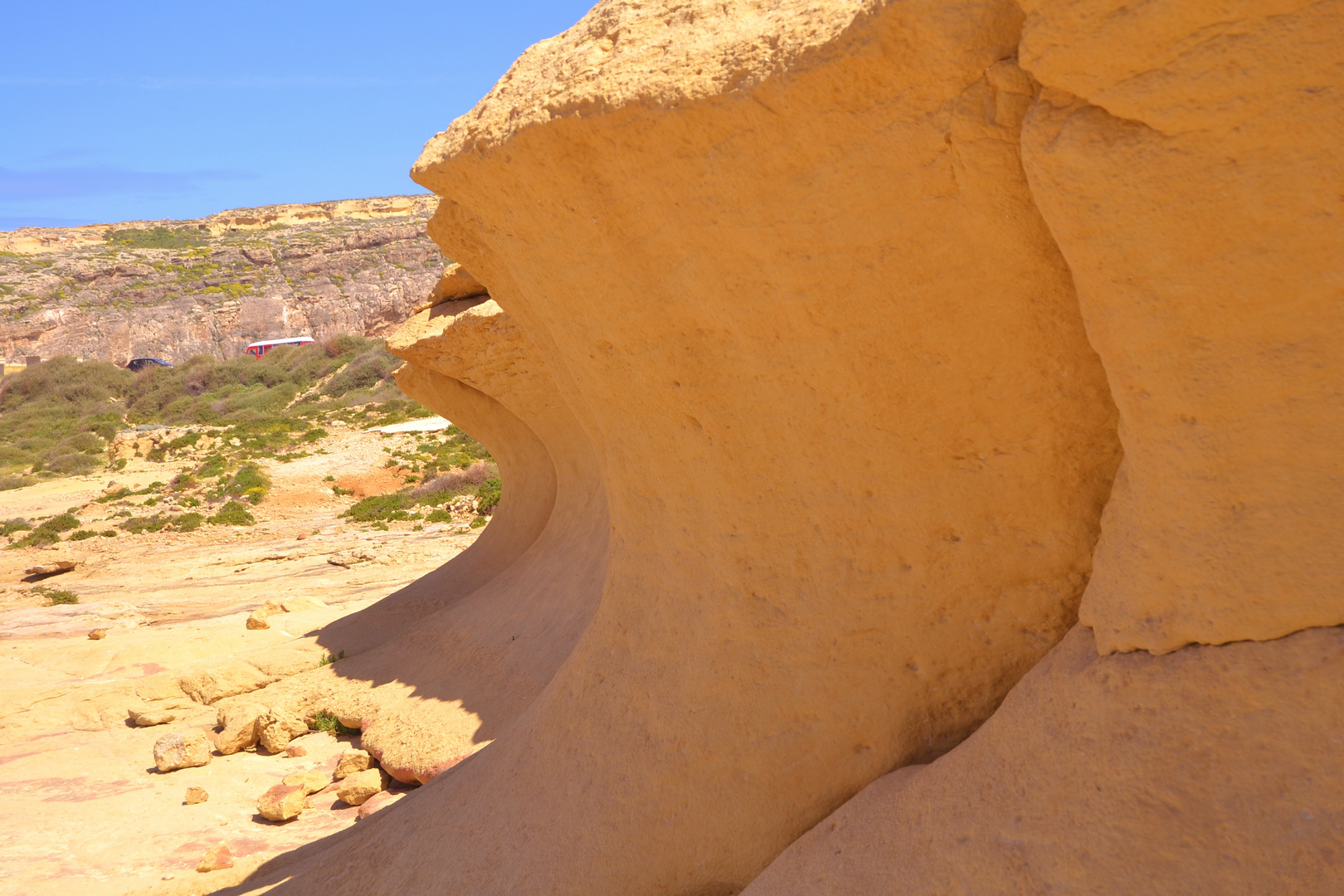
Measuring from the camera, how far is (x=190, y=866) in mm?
4605

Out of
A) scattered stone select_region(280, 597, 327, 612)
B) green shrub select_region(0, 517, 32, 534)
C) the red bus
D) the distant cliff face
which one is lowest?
scattered stone select_region(280, 597, 327, 612)

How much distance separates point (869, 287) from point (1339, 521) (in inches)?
37.3

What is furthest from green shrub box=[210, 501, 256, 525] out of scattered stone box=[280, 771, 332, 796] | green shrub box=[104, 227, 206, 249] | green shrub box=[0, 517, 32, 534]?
green shrub box=[104, 227, 206, 249]

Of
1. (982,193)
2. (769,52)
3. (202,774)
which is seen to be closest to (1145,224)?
(982,193)

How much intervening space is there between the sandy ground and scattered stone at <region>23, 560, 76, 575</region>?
0.15m

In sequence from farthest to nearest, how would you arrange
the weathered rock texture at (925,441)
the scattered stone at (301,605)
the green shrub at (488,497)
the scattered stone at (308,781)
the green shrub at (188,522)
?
the green shrub at (188,522) → the green shrub at (488,497) → the scattered stone at (301,605) → the scattered stone at (308,781) → the weathered rock texture at (925,441)

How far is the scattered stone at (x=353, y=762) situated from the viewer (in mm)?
5477

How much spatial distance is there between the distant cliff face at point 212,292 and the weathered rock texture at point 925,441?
36135mm

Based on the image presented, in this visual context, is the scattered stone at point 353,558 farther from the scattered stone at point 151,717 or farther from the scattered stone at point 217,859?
the scattered stone at point 217,859

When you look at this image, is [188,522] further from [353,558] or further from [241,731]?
[241,731]

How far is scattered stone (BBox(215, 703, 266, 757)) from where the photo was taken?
6.16 metres

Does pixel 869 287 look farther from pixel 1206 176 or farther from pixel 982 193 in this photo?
pixel 1206 176

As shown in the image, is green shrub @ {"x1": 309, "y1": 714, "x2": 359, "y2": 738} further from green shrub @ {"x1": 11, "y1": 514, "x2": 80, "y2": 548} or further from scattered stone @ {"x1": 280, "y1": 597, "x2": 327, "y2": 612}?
green shrub @ {"x1": 11, "y1": 514, "x2": 80, "y2": 548}

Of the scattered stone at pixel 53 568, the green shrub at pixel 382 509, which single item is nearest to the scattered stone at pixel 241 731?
the green shrub at pixel 382 509
